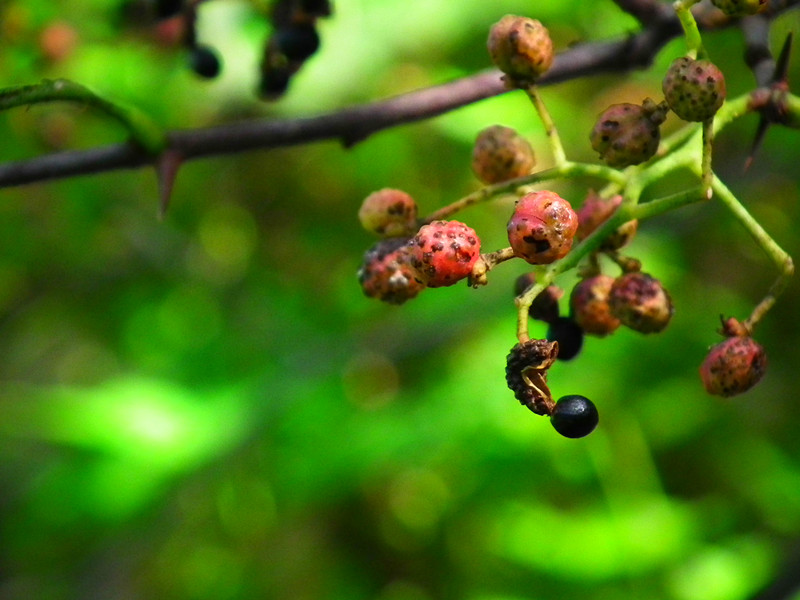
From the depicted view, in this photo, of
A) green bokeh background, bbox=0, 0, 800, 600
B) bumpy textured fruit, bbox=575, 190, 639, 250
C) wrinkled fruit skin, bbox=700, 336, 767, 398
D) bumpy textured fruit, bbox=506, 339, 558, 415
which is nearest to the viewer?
bumpy textured fruit, bbox=506, 339, 558, 415

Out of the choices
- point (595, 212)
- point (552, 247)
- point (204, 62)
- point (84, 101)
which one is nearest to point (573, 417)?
point (552, 247)

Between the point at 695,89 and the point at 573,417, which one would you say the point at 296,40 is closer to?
the point at 695,89

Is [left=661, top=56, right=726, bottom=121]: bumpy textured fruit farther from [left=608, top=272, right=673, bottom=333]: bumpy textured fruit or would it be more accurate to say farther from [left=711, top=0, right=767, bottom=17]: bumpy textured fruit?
[left=608, top=272, right=673, bottom=333]: bumpy textured fruit

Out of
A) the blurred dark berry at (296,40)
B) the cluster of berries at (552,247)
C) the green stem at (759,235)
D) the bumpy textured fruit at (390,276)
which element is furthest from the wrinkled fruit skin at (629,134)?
the blurred dark berry at (296,40)

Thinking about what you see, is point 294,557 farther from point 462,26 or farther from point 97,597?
point 462,26

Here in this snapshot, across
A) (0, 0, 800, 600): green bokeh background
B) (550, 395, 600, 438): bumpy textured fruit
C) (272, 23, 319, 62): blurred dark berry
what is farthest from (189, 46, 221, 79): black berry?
(550, 395, 600, 438): bumpy textured fruit
